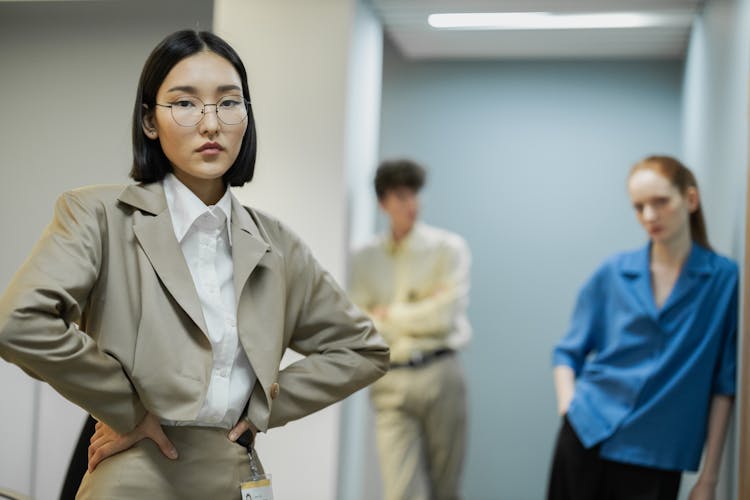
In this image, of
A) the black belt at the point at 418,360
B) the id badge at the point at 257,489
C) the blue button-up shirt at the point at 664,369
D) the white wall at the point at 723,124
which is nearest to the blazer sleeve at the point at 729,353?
the blue button-up shirt at the point at 664,369

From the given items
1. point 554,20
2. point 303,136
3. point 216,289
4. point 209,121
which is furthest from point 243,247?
point 554,20

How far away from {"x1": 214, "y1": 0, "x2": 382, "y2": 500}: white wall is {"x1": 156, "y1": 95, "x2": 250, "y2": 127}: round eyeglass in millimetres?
2058

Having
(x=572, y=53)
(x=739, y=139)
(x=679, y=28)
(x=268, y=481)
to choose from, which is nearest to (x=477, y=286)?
(x=572, y=53)

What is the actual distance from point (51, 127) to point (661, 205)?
6.41ft

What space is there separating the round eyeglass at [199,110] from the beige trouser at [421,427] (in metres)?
2.70

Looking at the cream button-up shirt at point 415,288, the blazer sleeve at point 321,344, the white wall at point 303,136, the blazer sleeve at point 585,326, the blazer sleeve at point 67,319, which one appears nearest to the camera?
the blazer sleeve at point 67,319

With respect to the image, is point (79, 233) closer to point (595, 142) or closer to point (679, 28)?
point (679, 28)

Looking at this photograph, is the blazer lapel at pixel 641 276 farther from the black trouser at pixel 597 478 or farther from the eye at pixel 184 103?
the eye at pixel 184 103

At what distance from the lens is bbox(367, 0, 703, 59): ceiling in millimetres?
4051

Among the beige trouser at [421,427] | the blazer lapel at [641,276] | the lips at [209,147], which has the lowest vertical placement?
the beige trouser at [421,427]

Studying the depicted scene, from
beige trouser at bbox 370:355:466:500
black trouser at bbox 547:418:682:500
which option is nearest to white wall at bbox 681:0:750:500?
black trouser at bbox 547:418:682:500

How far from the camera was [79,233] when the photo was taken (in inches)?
63.4

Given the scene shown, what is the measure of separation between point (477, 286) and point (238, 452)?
13.7 ft

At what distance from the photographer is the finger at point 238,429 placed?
173cm
